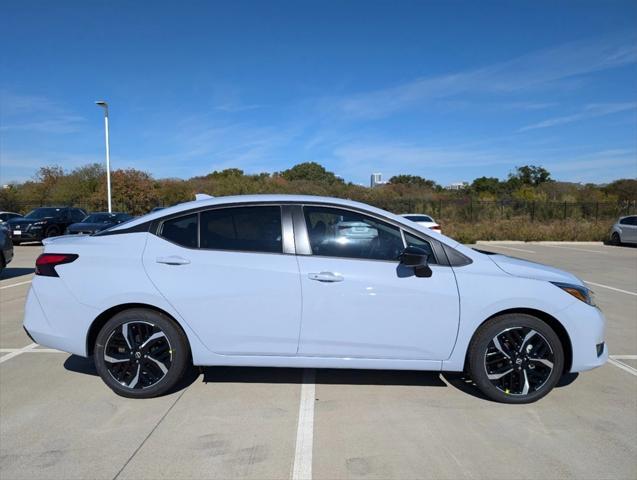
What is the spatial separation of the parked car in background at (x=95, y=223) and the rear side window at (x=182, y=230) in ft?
43.9

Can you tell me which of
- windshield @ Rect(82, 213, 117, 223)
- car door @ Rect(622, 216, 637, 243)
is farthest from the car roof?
car door @ Rect(622, 216, 637, 243)

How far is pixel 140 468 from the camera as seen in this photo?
2660 millimetres

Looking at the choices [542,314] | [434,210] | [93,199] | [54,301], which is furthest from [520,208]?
[93,199]

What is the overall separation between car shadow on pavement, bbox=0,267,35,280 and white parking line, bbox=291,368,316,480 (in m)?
8.91

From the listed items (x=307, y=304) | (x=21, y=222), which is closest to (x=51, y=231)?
(x=21, y=222)

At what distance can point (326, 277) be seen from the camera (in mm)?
3359

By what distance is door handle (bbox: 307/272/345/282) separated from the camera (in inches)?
132

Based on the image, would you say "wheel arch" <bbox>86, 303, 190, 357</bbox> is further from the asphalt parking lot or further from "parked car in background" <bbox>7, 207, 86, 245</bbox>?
"parked car in background" <bbox>7, 207, 86, 245</bbox>

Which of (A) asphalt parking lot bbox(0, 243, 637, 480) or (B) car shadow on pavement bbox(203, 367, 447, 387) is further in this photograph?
(B) car shadow on pavement bbox(203, 367, 447, 387)

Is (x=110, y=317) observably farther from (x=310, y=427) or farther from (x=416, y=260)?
(x=416, y=260)

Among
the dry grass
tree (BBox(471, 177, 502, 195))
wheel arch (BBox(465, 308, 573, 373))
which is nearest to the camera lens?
wheel arch (BBox(465, 308, 573, 373))

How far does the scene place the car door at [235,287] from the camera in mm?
3395

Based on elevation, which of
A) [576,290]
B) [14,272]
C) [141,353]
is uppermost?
[576,290]

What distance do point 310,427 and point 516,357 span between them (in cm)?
177
